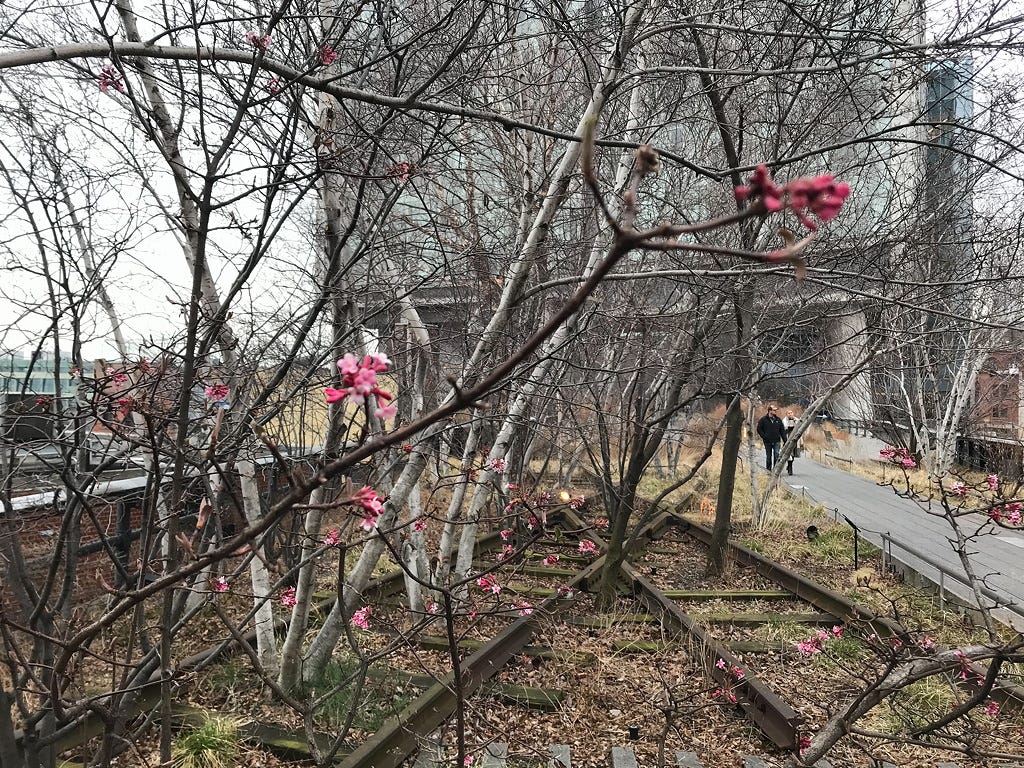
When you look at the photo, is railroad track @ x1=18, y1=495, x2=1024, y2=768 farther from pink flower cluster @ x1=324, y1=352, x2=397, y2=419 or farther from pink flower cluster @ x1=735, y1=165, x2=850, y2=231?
pink flower cluster @ x1=735, y1=165, x2=850, y2=231

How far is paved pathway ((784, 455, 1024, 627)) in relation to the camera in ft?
26.7

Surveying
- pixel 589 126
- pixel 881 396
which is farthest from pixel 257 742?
pixel 881 396

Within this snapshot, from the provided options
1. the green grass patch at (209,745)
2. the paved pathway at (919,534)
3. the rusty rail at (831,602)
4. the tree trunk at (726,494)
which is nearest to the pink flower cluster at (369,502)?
the green grass patch at (209,745)

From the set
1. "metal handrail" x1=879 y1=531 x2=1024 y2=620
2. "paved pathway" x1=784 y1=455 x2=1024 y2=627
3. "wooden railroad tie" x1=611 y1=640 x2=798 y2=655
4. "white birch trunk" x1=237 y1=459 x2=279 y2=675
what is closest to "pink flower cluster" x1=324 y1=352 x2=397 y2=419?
"white birch trunk" x1=237 y1=459 x2=279 y2=675

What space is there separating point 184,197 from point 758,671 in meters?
5.60

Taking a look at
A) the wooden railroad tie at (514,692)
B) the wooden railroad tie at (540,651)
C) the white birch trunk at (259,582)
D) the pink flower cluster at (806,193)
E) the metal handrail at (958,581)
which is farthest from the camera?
the metal handrail at (958,581)

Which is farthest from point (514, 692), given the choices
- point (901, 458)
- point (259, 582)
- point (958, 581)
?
point (958, 581)

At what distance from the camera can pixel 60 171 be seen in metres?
4.32

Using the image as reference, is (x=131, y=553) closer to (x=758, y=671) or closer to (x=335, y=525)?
(x=335, y=525)

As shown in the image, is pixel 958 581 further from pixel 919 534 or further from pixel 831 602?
pixel 919 534

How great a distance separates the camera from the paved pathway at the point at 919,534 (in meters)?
8.15

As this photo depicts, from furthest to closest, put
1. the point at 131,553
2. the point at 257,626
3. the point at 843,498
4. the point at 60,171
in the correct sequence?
the point at 843,498 → the point at 131,553 → the point at 257,626 → the point at 60,171

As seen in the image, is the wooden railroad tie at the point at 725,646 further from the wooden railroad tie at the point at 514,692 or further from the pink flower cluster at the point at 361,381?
the pink flower cluster at the point at 361,381

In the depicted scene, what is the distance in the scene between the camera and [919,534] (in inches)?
453
